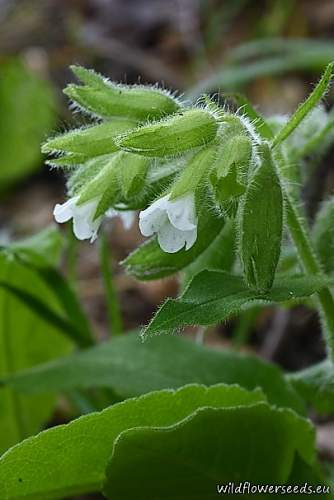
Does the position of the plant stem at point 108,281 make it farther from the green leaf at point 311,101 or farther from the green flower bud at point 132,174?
the green leaf at point 311,101

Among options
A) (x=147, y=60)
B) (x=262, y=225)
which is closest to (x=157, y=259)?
(x=262, y=225)

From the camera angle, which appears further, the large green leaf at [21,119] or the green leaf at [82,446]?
the large green leaf at [21,119]

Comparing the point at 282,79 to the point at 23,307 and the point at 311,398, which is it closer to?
the point at 23,307

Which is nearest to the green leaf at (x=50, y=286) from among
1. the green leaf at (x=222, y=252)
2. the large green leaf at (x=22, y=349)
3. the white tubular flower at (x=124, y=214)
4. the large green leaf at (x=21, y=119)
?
the large green leaf at (x=22, y=349)

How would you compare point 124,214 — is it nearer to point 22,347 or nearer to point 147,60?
point 22,347

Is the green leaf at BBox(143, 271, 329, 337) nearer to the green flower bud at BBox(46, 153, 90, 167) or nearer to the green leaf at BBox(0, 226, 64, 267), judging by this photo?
the green flower bud at BBox(46, 153, 90, 167)

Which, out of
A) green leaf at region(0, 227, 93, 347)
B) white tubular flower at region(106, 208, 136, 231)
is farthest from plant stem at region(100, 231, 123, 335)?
white tubular flower at region(106, 208, 136, 231)
